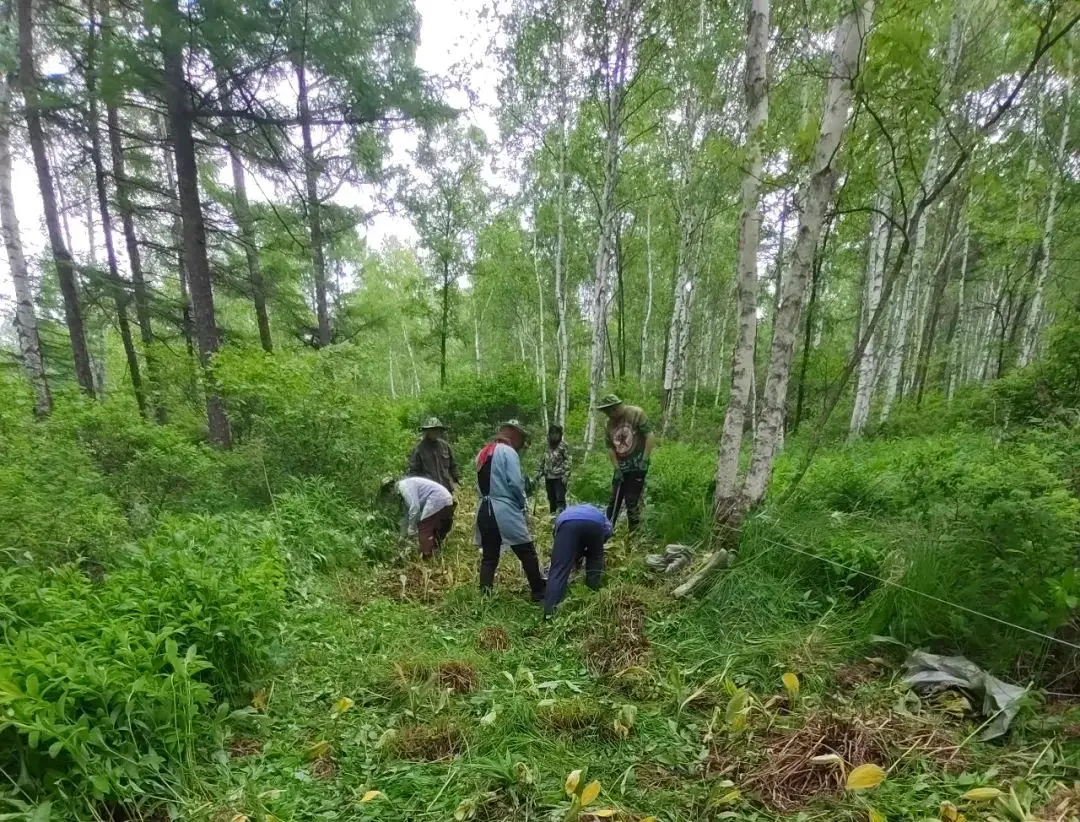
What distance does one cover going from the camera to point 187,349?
10773 millimetres

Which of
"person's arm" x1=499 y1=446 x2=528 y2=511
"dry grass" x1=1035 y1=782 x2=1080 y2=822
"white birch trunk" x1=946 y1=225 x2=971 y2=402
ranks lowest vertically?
"dry grass" x1=1035 y1=782 x2=1080 y2=822

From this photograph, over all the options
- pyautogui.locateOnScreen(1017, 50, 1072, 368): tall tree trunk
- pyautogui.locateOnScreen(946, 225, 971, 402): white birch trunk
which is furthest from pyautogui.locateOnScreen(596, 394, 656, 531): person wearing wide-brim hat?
pyautogui.locateOnScreen(946, 225, 971, 402): white birch trunk

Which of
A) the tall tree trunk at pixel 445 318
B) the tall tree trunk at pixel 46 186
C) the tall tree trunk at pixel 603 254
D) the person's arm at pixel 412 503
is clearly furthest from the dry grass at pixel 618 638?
the tall tree trunk at pixel 445 318

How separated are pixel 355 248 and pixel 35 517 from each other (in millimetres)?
17421

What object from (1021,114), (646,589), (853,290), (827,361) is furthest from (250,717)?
(853,290)

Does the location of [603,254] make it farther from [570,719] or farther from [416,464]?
[570,719]

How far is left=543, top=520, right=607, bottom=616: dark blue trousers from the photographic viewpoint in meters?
4.16

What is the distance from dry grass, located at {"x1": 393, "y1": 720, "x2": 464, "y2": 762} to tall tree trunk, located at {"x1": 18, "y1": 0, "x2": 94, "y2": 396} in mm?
9720

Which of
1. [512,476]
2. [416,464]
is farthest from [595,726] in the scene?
[416,464]

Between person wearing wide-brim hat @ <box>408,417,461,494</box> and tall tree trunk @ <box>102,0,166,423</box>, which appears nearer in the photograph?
person wearing wide-brim hat @ <box>408,417,461,494</box>

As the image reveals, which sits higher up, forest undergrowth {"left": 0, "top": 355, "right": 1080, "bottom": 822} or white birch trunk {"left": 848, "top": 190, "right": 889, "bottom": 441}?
white birch trunk {"left": 848, "top": 190, "right": 889, "bottom": 441}

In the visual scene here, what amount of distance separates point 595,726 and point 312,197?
10334 millimetres

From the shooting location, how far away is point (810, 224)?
4113mm

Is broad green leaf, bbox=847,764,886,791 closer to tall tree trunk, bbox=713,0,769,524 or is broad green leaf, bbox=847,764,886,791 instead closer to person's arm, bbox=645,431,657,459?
tall tree trunk, bbox=713,0,769,524
